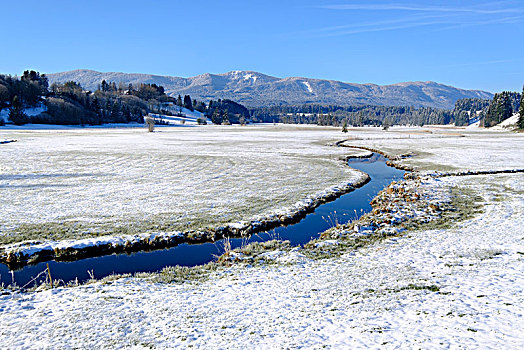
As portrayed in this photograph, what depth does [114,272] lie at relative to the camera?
13.6 m

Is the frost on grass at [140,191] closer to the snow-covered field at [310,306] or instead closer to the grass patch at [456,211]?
the snow-covered field at [310,306]

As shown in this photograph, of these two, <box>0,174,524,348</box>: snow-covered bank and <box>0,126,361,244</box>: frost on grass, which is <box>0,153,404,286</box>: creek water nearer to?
<box>0,126,361,244</box>: frost on grass

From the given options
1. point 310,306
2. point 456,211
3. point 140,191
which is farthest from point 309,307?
point 140,191

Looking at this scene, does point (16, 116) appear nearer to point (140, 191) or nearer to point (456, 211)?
point (140, 191)

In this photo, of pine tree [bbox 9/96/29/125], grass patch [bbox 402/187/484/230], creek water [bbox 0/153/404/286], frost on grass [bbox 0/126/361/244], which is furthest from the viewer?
pine tree [bbox 9/96/29/125]

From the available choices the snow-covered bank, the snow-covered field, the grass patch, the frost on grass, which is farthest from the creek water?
the grass patch

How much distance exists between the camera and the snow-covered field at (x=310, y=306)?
8.16 meters

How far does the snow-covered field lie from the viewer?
8.16 m

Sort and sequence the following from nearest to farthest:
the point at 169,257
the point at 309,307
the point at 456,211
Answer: the point at 309,307 < the point at 169,257 < the point at 456,211

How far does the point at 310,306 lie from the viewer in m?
9.88

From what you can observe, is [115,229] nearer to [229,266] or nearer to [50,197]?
[229,266]

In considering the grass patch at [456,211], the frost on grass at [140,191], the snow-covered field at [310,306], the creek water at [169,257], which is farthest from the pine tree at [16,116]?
the grass patch at [456,211]

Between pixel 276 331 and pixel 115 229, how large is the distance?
11881 mm

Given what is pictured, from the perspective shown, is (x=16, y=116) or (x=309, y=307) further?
(x=16, y=116)
